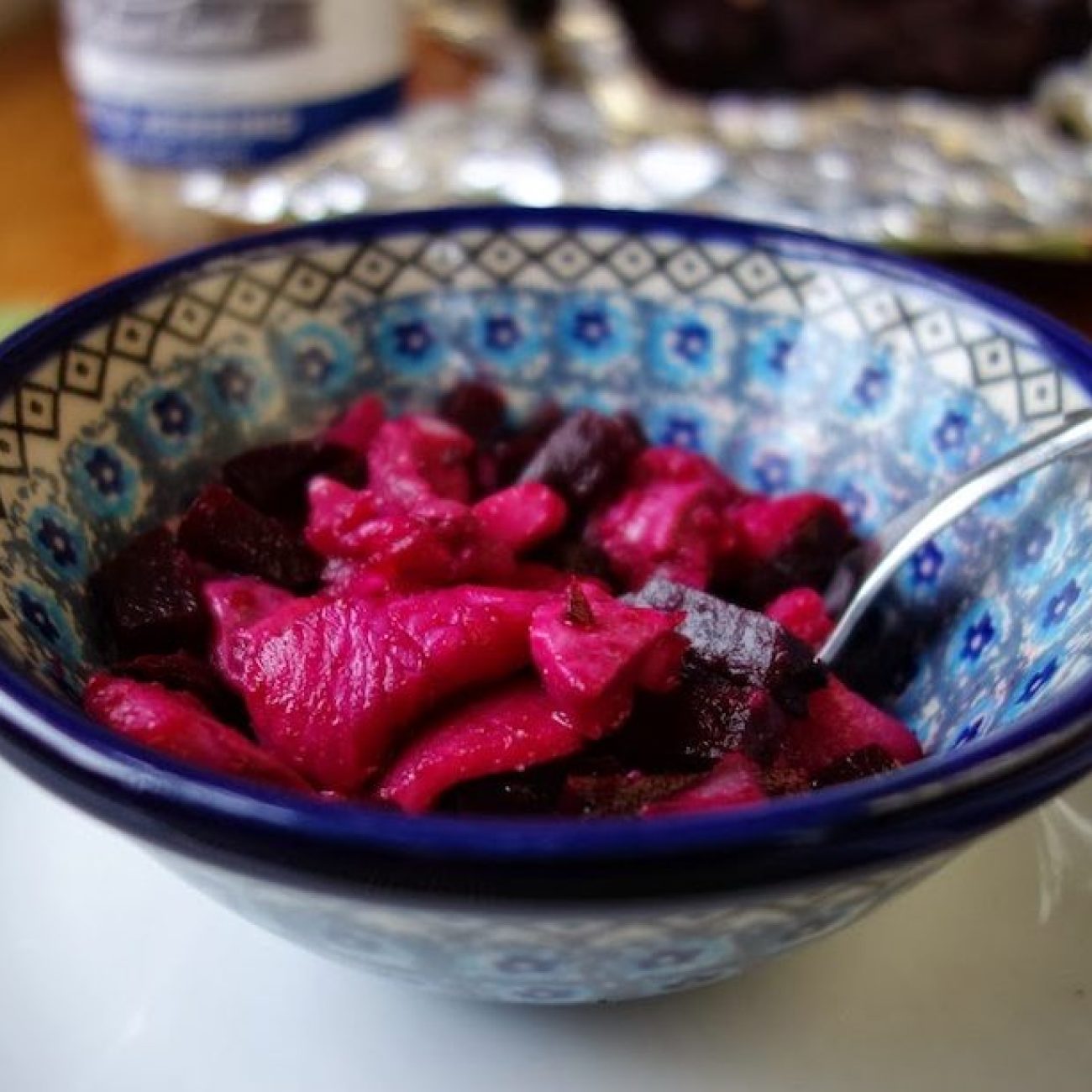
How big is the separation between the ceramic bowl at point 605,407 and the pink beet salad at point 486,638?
0.07 meters

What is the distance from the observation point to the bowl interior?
87cm

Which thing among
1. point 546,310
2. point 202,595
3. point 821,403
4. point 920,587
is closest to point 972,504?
point 920,587

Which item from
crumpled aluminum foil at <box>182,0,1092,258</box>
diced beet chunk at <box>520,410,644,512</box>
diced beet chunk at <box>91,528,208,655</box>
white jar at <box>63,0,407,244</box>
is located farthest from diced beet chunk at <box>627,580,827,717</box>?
white jar at <box>63,0,407,244</box>

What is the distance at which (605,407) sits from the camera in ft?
3.94

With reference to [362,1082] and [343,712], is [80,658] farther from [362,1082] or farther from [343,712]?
[362,1082]

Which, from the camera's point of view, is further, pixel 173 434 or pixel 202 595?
pixel 173 434

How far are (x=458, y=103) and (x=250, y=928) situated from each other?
6.08 ft

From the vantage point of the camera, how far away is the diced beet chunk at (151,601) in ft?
2.86

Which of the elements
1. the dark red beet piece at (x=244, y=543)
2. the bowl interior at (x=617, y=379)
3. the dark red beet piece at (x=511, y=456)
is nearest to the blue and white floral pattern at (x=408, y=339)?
the bowl interior at (x=617, y=379)

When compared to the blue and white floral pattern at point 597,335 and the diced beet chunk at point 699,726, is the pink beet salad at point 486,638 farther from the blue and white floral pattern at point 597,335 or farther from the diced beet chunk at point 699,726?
the blue and white floral pattern at point 597,335

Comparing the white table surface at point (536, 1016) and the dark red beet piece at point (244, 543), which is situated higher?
the dark red beet piece at point (244, 543)

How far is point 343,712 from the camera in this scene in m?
0.77

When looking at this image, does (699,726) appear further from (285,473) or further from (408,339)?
(408,339)

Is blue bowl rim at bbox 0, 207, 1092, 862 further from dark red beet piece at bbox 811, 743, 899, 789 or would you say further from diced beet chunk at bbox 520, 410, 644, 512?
diced beet chunk at bbox 520, 410, 644, 512
